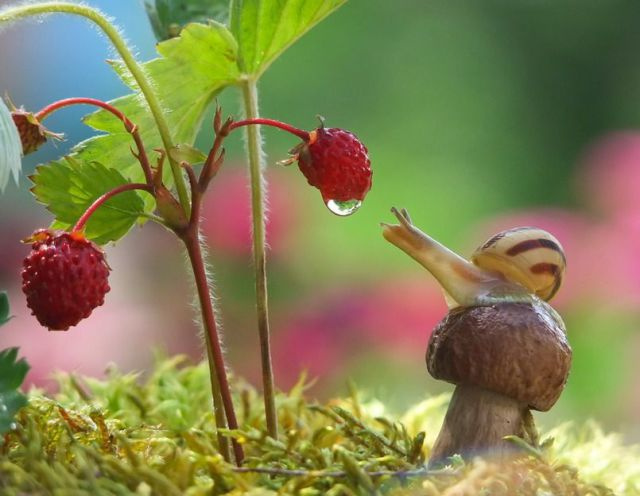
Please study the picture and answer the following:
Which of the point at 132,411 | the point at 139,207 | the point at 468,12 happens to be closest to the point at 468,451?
the point at 139,207

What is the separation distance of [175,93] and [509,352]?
31cm

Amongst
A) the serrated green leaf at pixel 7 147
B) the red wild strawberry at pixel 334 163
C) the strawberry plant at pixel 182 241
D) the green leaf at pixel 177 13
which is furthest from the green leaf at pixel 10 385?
the green leaf at pixel 177 13

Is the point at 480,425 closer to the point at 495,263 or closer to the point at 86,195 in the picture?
the point at 495,263

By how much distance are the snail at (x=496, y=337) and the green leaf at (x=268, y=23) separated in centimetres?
16

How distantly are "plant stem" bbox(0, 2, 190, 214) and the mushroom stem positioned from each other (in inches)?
9.4

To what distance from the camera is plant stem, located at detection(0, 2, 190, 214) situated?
64cm

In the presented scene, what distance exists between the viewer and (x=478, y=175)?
3.00 meters

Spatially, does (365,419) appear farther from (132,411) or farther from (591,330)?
(591,330)

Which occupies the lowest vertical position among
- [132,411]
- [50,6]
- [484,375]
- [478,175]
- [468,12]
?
[132,411]

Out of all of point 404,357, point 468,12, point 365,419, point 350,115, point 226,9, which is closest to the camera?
point 226,9

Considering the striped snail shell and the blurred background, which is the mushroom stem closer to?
the striped snail shell

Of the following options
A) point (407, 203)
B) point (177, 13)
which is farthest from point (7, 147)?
point (407, 203)

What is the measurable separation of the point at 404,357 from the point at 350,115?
44.5 inches

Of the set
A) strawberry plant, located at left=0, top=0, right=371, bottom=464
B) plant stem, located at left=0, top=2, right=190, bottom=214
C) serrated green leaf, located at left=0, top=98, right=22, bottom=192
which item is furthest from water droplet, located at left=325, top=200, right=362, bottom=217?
serrated green leaf, located at left=0, top=98, right=22, bottom=192
